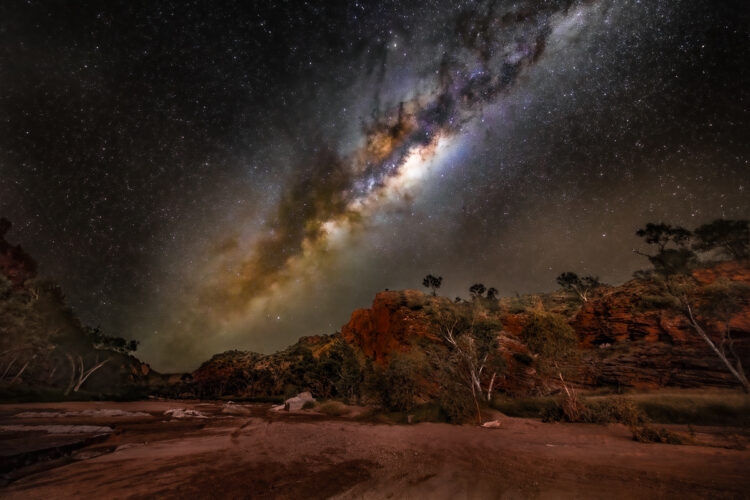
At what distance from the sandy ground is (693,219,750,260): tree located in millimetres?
55969

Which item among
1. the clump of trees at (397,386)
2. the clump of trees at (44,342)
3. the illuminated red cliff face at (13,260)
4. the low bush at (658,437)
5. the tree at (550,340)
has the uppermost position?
the illuminated red cliff face at (13,260)

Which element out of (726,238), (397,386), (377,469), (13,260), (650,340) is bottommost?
(377,469)

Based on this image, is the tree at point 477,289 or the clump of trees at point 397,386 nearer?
the clump of trees at point 397,386

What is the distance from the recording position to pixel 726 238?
43.1 m

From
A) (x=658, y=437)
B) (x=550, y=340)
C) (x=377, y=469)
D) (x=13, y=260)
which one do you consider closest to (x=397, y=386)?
(x=550, y=340)

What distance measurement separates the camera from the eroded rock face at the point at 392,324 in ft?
171

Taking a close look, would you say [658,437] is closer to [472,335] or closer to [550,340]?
[550,340]

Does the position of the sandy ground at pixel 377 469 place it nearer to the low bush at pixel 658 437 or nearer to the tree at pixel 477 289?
the low bush at pixel 658 437

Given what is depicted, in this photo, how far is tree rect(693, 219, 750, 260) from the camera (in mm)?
41656

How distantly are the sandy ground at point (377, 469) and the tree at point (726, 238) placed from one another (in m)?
56.0

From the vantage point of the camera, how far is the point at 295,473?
22.9ft

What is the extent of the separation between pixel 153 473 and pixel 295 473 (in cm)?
337

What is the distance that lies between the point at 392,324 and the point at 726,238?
190ft

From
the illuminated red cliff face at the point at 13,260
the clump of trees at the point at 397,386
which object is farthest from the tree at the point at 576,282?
the illuminated red cliff face at the point at 13,260
